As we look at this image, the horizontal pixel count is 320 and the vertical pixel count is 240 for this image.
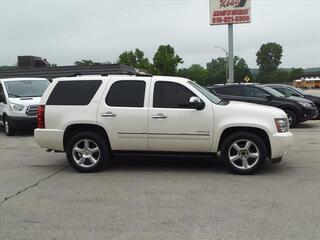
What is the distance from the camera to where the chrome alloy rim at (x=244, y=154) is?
8070 millimetres

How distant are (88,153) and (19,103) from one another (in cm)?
713

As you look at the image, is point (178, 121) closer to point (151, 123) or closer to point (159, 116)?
point (159, 116)

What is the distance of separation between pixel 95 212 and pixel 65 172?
2.90m

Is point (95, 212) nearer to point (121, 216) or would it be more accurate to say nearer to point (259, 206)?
point (121, 216)

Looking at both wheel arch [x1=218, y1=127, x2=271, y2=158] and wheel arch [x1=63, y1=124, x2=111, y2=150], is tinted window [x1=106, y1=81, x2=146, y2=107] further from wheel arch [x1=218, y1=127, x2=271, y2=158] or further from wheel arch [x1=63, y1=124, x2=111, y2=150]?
wheel arch [x1=218, y1=127, x2=271, y2=158]

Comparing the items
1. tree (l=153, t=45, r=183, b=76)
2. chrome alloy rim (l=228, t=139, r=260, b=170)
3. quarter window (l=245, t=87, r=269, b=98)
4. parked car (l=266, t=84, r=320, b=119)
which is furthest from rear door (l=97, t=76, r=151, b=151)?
tree (l=153, t=45, r=183, b=76)

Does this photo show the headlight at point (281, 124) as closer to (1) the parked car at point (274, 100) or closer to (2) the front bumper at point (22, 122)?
(1) the parked car at point (274, 100)

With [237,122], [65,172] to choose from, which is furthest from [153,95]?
[65,172]

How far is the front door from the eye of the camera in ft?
26.7

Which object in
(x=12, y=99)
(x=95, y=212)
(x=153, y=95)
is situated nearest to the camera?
(x=95, y=212)

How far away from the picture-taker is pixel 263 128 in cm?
801

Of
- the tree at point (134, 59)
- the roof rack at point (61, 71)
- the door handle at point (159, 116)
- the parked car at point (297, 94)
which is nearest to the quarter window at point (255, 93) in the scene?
the parked car at point (297, 94)

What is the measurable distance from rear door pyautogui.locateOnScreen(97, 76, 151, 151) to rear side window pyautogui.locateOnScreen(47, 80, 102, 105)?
27 centimetres

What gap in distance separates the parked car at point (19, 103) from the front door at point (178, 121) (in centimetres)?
744
